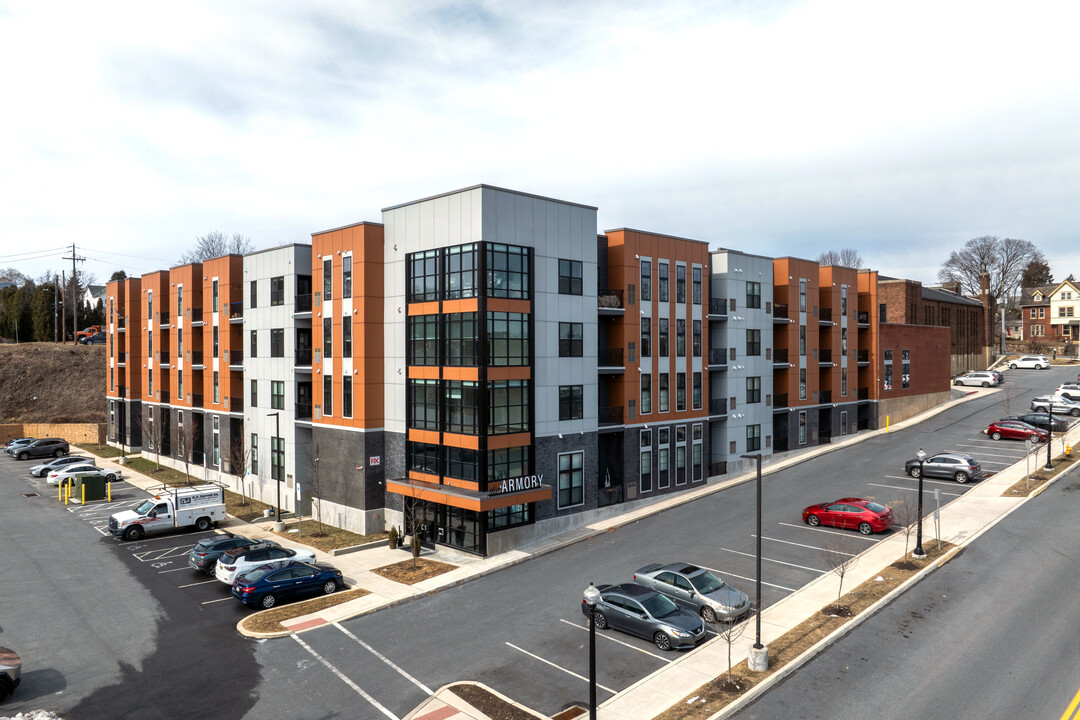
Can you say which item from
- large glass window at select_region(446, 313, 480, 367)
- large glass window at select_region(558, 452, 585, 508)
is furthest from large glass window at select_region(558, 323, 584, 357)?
large glass window at select_region(558, 452, 585, 508)

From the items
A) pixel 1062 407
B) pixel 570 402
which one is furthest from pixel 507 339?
pixel 1062 407

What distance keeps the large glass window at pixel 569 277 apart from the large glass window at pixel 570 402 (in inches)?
206

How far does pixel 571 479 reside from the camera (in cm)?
3706

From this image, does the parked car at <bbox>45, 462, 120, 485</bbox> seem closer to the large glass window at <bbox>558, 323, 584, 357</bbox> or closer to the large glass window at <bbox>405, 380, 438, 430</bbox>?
the large glass window at <bbox>405, 380, 438, 430</bbox>

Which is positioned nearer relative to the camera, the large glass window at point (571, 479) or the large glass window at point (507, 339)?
the large glass window at point (507, 339)

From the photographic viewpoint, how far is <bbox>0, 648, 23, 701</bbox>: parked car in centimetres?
1922

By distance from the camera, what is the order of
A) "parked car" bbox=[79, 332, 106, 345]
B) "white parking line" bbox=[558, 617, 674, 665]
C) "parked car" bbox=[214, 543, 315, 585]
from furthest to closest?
"parked car" bbox=[79, 332, 106, 345], "parked car" bbox=[214, 543, 315, 585], "white parking line" bbox=[558, 617, 674, 665]

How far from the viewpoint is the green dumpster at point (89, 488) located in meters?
46.9

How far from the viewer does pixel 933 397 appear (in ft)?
227

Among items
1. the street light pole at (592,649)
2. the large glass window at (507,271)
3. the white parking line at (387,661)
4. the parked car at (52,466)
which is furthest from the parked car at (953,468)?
the parked car at (52,466)

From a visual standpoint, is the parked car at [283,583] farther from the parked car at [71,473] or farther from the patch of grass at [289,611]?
the parked car at [71,473]

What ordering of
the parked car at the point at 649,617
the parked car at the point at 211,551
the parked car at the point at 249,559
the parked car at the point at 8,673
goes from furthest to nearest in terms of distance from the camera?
the parked car at the point at 211,551 < the parked car at the point at 249,559 < the parked car at the point at 649,617 < the parked car at the point at 8,673

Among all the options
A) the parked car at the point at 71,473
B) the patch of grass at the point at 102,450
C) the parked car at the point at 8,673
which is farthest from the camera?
the patch of grass at the point at 102,450

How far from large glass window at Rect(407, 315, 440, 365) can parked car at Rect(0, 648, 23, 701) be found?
20.5m
